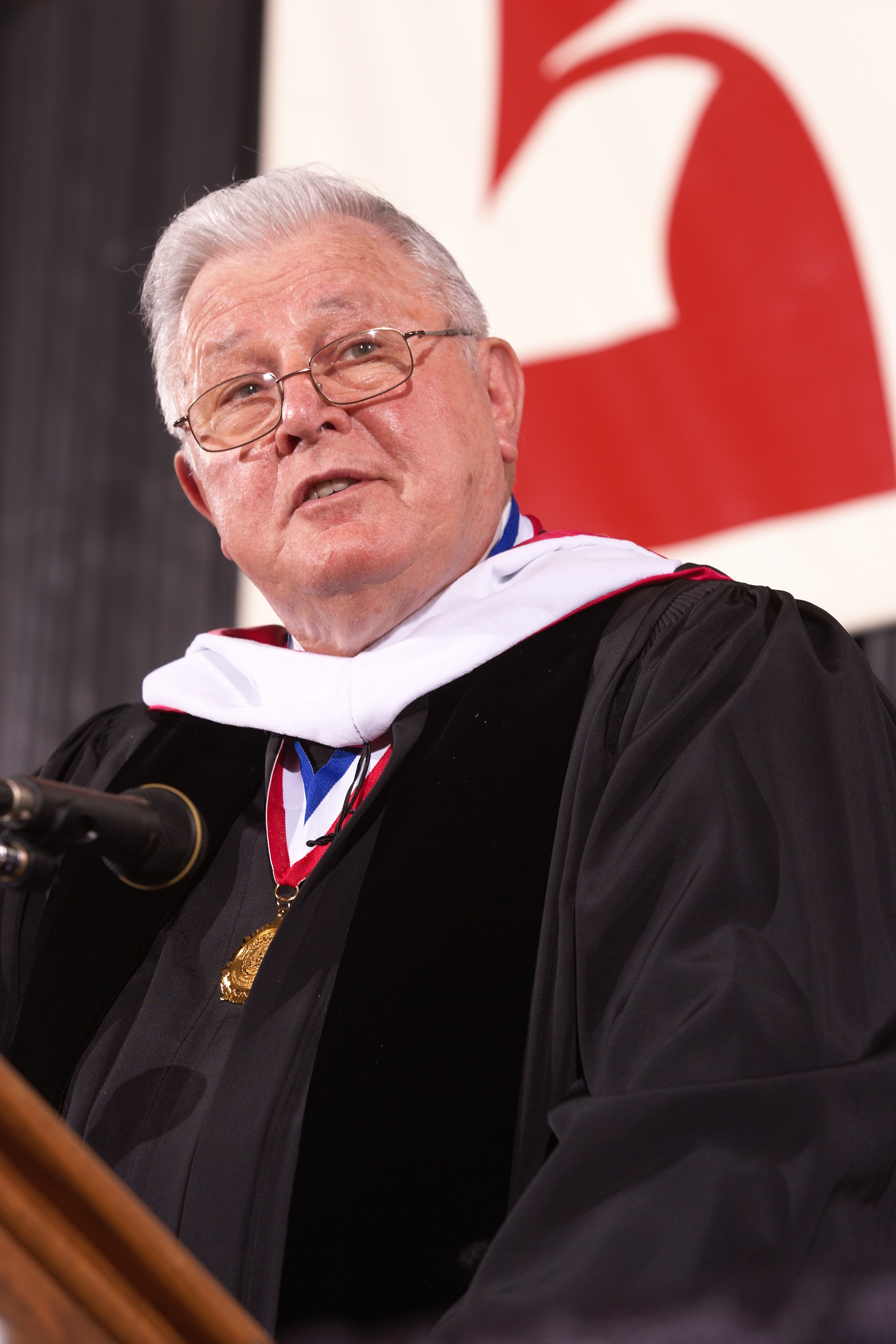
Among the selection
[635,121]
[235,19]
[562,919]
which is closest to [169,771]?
[562,919]

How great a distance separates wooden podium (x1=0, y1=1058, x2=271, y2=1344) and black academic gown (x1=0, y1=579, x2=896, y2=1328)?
1.07 ft

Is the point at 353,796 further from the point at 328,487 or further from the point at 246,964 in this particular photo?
the point at 328,487

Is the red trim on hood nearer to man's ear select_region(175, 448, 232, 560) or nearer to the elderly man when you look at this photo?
the elderly man

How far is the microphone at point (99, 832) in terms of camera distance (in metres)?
1.22

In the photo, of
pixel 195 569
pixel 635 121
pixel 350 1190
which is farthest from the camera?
pixel 195 569

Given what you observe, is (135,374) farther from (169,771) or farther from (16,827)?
(16,827)

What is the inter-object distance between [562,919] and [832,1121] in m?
0.42

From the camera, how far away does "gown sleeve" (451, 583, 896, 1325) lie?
1.14 meters

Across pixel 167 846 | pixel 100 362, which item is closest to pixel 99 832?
pixel 167 846

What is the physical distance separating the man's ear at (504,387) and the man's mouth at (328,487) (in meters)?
0.36

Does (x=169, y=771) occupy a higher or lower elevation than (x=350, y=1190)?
higher

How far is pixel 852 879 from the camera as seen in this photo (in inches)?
55.7

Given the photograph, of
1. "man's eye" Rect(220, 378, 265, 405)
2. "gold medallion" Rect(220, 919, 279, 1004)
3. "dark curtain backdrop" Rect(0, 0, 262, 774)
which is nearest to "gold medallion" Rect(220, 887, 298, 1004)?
"gold medallion" Rect(220, 919, 279, 1004)

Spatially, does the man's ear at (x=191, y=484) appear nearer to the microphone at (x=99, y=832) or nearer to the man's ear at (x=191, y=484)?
the man's ear at (x=191, y=484)
